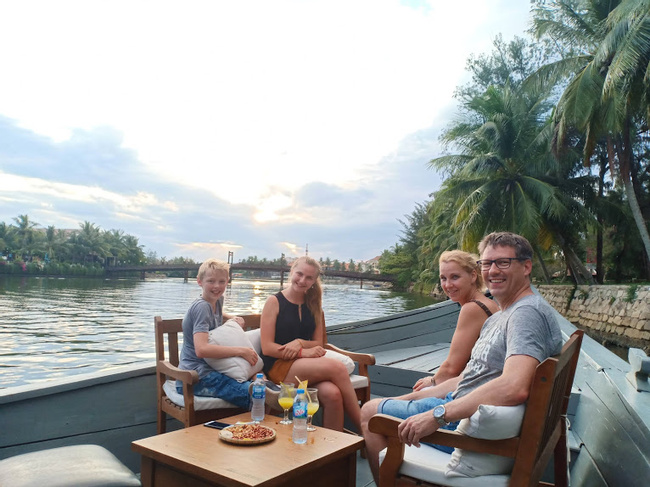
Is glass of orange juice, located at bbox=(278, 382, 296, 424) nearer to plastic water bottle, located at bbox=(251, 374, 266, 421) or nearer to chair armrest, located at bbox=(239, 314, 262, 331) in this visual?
plastic water bottle, located at bbox=(251, 374, 266, 421)

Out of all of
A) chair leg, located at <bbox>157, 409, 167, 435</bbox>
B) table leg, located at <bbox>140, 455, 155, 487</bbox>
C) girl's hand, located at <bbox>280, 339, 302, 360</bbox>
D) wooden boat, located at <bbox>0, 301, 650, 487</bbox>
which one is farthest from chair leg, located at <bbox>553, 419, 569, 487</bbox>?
chair leg, located at <bbox>157, 409, 167, 435</bbox>

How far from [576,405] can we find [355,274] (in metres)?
48.7

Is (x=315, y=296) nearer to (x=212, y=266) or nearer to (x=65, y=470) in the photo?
(x=212, y=266)

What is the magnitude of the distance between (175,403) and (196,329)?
374 millimetres

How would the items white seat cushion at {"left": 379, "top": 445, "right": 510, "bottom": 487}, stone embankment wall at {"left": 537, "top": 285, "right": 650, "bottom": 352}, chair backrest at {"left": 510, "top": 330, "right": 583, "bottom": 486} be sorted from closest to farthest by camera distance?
chair backrest at {"left": 510, "top": 330, "right": 583, "bottom": 486}
white seat cushion at {"left": 379, "top": 445, "right": 510, "bottom": 487}
stone embankment wall at {"left": 537, "top": 285, "right": 650, "bottom": 352}

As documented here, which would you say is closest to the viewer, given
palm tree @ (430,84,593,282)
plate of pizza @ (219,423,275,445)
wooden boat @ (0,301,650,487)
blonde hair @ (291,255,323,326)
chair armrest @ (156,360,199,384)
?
wooden boat @ (0,301,650,487)

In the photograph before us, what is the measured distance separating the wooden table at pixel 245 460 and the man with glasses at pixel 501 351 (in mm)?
145

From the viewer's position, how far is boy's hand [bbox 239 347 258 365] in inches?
102

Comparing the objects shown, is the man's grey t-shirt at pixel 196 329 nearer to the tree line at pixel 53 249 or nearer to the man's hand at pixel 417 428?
the man's hand at pixel 417 428

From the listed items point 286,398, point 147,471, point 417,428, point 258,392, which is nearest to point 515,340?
point 417,428

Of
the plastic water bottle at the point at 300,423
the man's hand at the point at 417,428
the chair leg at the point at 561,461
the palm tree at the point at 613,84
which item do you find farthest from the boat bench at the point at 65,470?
the palm tree at the point at 613,84

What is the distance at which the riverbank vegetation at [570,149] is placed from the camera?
548 inches

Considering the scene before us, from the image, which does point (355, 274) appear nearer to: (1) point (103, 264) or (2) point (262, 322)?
(1) point (103, 264)

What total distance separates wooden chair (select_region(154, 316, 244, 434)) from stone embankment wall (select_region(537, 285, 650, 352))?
13317mm
